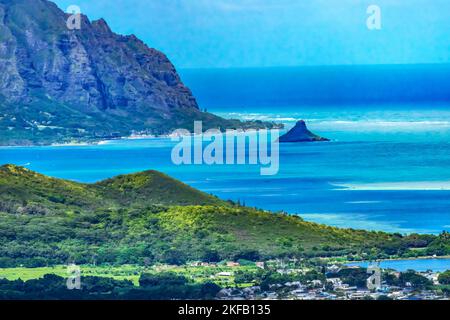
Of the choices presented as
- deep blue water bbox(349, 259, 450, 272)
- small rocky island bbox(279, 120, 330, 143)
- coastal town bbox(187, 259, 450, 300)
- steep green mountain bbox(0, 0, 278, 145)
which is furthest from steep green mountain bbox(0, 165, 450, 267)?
steep green mountain bbox(0, 0, 278, 145)

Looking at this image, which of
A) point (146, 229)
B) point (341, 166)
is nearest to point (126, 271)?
point (146, 229)

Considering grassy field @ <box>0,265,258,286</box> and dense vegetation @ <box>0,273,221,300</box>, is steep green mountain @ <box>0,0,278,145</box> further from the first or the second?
dense vegetation @ <box>0,273,221,300</box>

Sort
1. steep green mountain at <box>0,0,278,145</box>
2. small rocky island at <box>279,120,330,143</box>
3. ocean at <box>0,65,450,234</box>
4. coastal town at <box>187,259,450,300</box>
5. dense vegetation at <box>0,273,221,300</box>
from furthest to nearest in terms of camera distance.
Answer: steep green mountain at <box>0,0,278,145</box>
small rocky island at <box>279,120,330,143</box>
ocean at <box>0,65,450,234</box>
dense vegetation at <box>0,273,221,300</box>
coastal town at <box>187,259,450,300</box>

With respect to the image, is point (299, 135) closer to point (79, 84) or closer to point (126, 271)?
point (126, 271)

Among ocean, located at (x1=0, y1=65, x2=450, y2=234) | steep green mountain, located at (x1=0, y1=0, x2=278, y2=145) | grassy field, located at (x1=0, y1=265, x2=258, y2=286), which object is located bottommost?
grassy field, located at (x1=0, y1=265, x2=258, y2=286)
